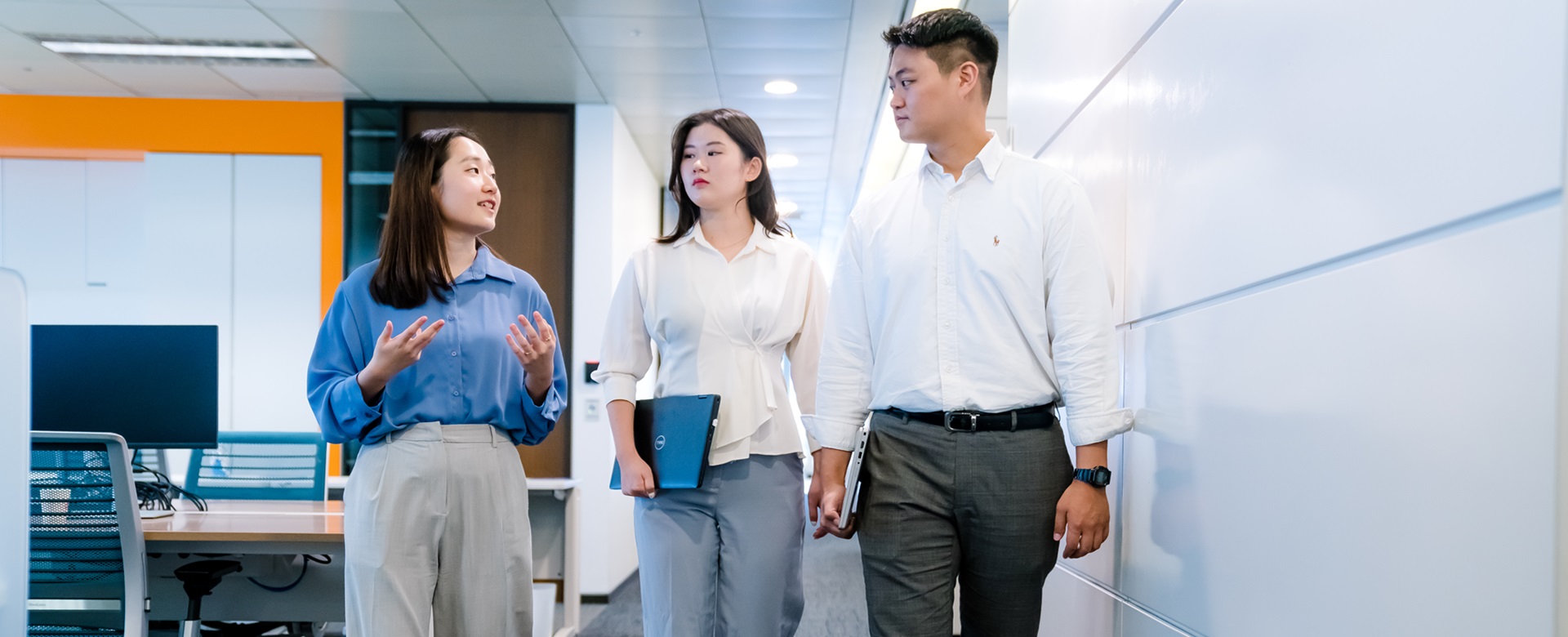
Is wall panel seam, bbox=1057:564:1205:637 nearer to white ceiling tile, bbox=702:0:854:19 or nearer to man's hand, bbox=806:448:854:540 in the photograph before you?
man's hand, bbox=806:448:854:540

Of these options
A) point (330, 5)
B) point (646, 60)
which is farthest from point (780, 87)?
point (330, 5)

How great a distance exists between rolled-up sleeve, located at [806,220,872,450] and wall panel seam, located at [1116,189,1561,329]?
505 mm

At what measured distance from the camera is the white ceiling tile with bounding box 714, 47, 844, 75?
203 inches

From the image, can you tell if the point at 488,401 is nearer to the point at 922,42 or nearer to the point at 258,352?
the point at 922,42

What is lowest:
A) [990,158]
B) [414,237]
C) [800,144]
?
[414,237]

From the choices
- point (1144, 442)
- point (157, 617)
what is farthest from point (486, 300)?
point (157, 617)

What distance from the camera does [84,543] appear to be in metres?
2.49

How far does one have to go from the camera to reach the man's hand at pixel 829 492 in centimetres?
172

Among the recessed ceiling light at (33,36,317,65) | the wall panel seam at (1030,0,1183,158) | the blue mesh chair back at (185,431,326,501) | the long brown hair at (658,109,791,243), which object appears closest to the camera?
the wall panel seam at (1030,0,1183,158)

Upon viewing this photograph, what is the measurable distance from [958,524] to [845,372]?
1.03ft

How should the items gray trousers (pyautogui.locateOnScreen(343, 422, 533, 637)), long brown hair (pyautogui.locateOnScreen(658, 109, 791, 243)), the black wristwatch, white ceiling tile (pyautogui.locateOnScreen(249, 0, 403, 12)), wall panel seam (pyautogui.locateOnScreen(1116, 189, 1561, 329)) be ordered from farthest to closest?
white ceiling tile (pyautogui.locateOnScreen(249, 0, 403, 12)) < long brown hair (pyautogui.locateOnScreen(658, 109, 791, 243)) < gray trousers (pyautogui.locateOnScreen(343, 422, 533, 637)) < the black wristwatch < wall panel seam (pyautogui.locateOnScreen(1116, 189, 1561, 329))

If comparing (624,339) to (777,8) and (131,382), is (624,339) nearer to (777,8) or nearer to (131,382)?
(131,382)

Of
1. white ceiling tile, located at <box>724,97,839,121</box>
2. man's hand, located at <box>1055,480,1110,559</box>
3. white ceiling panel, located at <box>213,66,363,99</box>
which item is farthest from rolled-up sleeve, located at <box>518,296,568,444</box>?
white ceiling tile, located at <box>724,97,839,121</box>

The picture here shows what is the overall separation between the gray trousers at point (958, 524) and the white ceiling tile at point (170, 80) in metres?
4.94
